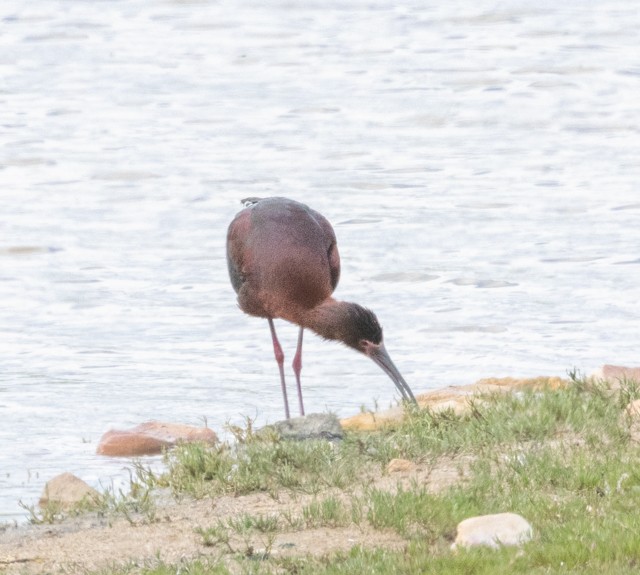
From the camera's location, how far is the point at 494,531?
6262 mm

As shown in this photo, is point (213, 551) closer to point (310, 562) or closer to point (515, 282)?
point (310, 562)

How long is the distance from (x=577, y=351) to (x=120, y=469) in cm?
373

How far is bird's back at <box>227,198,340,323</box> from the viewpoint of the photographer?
991 centimetres

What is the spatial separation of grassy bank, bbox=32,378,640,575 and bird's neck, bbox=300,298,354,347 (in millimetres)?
1424

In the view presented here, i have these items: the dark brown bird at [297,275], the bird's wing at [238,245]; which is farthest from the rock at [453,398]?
the bird's wing at [238,245]

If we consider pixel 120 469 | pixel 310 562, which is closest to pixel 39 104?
pixel 120 469

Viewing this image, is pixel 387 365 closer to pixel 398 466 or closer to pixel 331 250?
pixel 331 250

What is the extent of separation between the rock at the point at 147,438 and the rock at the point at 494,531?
3.24m

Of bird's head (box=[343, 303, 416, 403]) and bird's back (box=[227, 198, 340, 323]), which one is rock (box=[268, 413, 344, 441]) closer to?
bird's head (box=[343, 303, 416, 403])

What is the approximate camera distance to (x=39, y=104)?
20.2m

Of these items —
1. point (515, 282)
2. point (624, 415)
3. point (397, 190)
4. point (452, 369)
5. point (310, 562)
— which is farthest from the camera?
point (397, 190)

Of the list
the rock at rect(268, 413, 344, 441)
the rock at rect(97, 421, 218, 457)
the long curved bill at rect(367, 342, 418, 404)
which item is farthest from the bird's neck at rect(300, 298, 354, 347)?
the rock at rect(268, 413, 344, 441)

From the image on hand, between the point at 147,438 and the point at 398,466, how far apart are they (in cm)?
245

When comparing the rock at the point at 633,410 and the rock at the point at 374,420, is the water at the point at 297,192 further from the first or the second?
the rock at the point at 633,410
